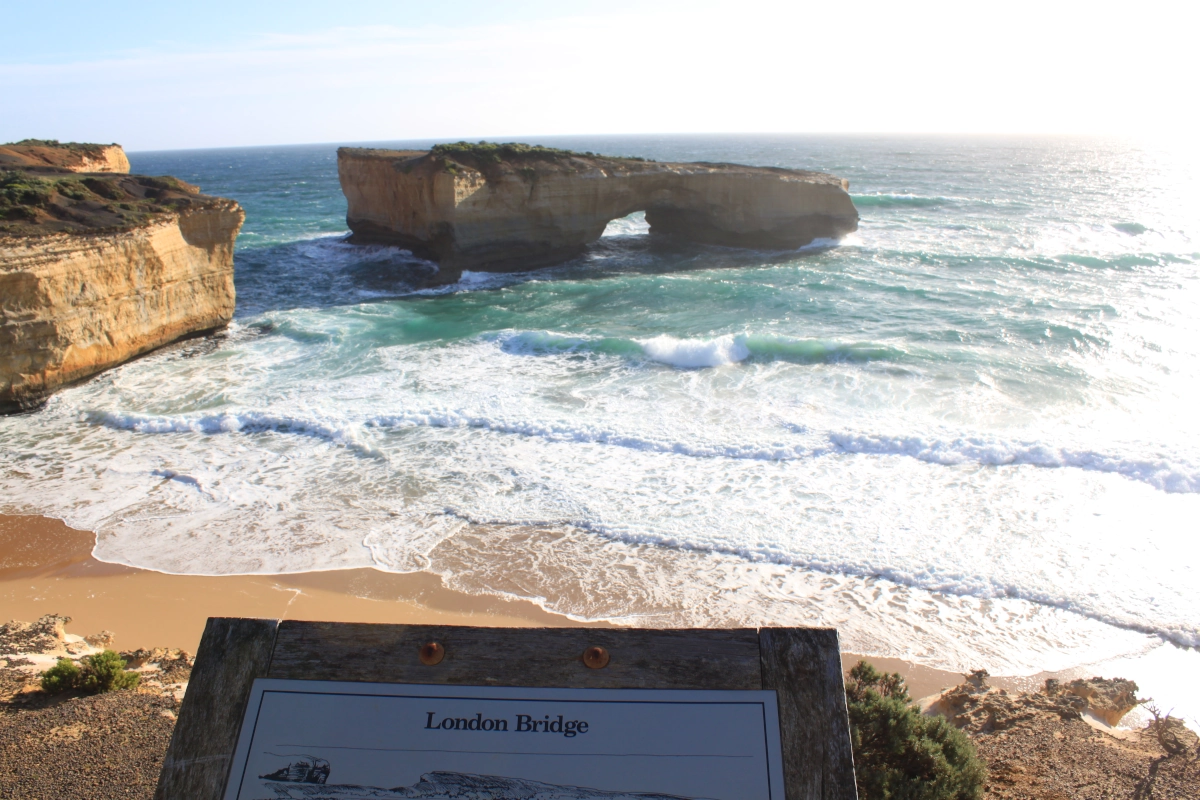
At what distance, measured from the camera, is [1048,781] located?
205 inches

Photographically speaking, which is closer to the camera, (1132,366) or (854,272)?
(1132,366)

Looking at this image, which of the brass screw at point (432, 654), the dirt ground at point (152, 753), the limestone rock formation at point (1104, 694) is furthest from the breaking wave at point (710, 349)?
the brass screw at point (432, 654)

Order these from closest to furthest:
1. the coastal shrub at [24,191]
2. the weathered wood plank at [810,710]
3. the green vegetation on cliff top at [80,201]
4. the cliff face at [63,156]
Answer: the weathered wood plank at [810,710] < the green vegetation on cliff top at [80,201] < the coastal shrub at [24,191] < the cliff face at [63,156]

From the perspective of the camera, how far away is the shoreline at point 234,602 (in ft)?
24.8

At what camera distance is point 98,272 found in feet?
49.3

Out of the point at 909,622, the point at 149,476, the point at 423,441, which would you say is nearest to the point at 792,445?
the point at 909,622

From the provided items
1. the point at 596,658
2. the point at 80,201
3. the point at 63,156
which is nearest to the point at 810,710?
the point at 596,658

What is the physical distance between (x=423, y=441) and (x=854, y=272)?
18.6 m

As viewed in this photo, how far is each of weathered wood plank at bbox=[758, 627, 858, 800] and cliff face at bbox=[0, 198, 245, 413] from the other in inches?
625

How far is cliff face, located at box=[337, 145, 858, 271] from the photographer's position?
25.6 m

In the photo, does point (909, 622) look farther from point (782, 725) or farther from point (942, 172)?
point (942, 172)

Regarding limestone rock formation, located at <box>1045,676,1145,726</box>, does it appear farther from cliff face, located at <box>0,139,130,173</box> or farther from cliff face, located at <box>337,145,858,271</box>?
cliff face, located at <box>0,139,130,173</box>

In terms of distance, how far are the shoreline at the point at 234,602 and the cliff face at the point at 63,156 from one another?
16613 mm

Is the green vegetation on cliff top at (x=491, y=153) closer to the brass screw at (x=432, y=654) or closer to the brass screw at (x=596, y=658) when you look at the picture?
the brass screw at (x=432, y=654)
